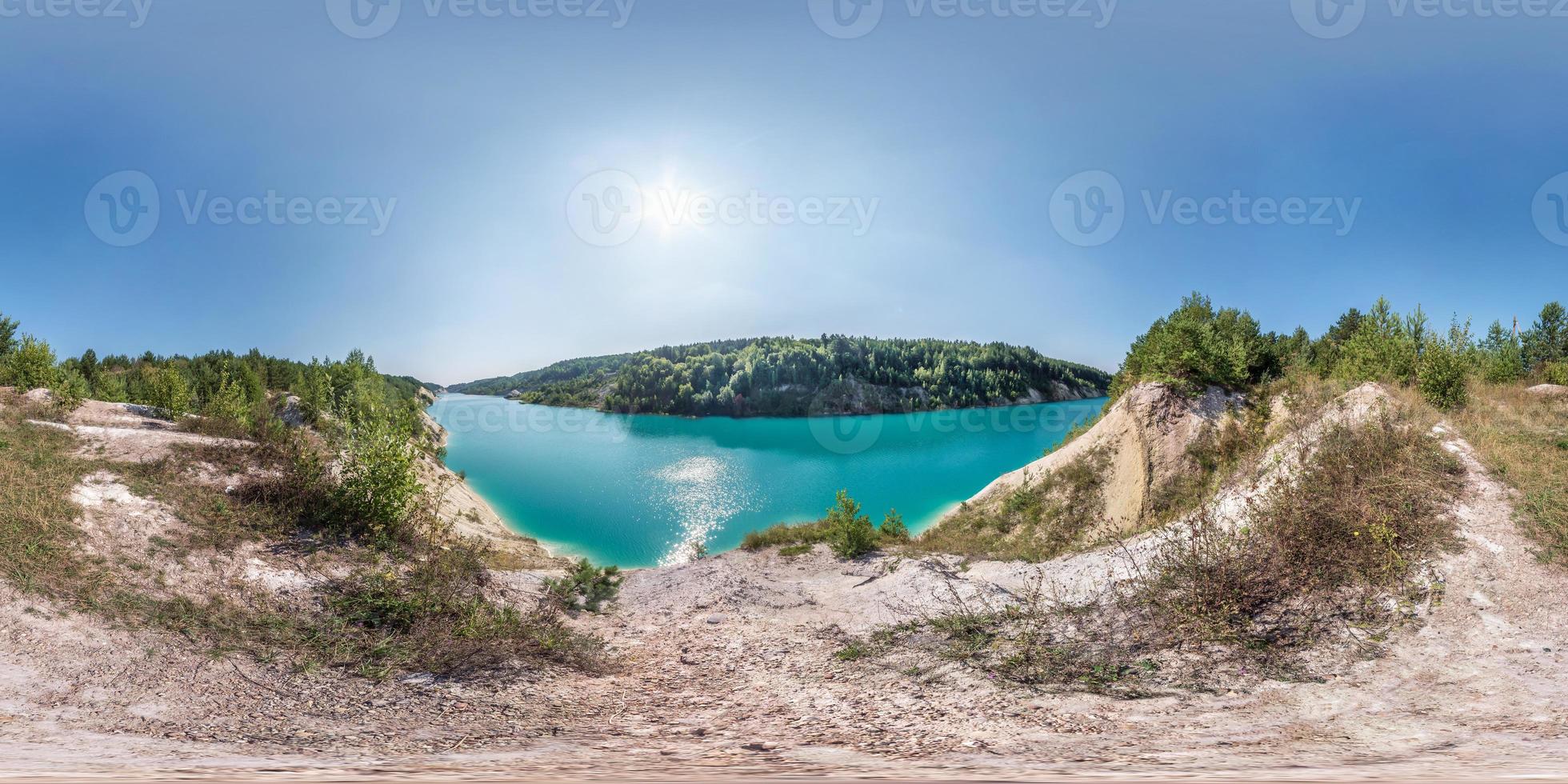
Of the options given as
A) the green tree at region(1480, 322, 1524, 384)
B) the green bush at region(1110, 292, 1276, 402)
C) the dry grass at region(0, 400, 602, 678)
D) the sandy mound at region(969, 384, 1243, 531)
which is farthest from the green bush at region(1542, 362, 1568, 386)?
the dry grass at region(0, 400, 602, 678)

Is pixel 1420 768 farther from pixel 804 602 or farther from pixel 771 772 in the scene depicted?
pixel 804 602

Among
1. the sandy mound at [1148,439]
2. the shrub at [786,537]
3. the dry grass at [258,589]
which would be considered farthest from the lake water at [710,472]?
the dry grass at [258,589]

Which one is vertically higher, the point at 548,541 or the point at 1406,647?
the point at 1406,647

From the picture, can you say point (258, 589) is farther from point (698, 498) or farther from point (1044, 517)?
point (698, 498)

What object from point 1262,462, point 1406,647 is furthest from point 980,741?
point 1262,462

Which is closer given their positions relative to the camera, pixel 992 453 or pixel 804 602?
pixel 804 602

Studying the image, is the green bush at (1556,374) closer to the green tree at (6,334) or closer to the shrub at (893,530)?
the shrub at (893,530)

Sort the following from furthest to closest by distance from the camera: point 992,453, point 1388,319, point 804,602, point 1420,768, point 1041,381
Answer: point 1041,381 → point 992,453 → point 1388,319 → point 804,602 → point 1420,768
